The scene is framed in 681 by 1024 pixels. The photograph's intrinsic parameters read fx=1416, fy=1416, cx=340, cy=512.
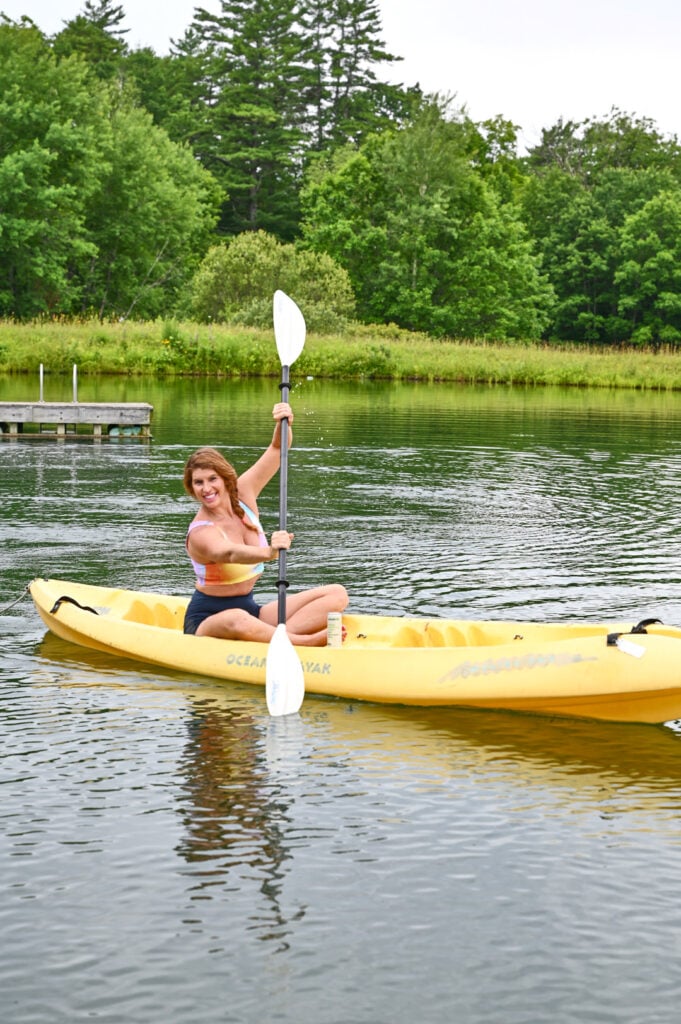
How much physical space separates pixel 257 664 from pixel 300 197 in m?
56.5

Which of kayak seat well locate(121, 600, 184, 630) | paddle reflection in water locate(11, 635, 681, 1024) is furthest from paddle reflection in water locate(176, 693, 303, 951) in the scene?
kayak seat well locate(121, 600, 184, 630)

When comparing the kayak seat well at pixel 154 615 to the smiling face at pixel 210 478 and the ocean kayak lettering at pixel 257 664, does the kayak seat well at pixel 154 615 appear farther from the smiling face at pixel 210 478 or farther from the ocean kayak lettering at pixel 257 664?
the smiling face at pixel 210 478

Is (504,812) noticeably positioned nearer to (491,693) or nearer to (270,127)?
(491,693)

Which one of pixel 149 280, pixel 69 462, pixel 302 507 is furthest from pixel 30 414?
pixel 149 280

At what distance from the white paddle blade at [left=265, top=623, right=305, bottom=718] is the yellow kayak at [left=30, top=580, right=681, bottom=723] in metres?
0.16

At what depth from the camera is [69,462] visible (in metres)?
19.6

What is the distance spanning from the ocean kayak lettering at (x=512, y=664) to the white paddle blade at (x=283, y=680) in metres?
0.76

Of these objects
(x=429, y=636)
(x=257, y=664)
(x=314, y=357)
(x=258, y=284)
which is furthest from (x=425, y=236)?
(x=257, y=664)

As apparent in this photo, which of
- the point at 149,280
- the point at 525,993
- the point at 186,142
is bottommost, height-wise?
the point at 525,993

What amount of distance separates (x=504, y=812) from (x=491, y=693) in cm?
137

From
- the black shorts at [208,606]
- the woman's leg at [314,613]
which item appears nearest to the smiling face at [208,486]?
the black shorts at [208,606]

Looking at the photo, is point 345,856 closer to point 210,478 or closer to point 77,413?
point 210,478

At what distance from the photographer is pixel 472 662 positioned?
7477 millimetres

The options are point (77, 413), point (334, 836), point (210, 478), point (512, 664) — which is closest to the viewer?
point (334, 836)
